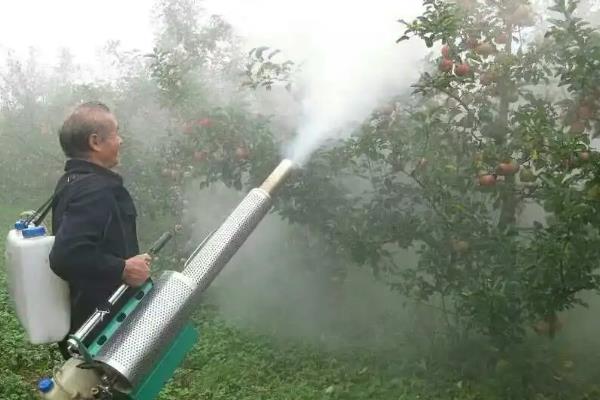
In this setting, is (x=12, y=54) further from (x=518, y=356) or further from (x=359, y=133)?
(x=518, y=356)

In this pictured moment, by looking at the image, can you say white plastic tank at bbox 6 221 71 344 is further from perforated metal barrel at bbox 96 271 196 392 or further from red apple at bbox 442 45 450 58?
red apple at bbox 442 45 450 58

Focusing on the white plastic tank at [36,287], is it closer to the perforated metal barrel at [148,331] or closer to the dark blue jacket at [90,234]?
the dark blue jacket at [90,234]

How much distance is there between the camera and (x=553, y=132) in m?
3.12

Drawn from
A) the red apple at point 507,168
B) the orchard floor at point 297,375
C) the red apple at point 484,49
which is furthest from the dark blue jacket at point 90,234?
the red apple at point 484,49

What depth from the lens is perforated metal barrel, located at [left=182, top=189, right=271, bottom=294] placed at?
2.71m

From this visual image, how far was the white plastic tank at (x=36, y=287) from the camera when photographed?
2426 millimetres

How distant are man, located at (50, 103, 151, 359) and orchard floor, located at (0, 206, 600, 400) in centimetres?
148

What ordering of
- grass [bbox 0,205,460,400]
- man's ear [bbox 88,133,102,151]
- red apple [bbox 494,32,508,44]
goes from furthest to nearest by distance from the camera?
grass [bbox 0,205,460,400] → red apple [bbox 494,32,508,44] → man's ear [bbox 88,133,102,151]

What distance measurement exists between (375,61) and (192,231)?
2.61 m

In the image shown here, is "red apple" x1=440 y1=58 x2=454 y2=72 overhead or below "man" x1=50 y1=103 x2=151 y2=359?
overhead

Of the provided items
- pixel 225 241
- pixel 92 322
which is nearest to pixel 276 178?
pixel 225 241

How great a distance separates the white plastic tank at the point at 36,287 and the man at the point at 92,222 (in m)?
0.06

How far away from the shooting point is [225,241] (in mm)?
2852

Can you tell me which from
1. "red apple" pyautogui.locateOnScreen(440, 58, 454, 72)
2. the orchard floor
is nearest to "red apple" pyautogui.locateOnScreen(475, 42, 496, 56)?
"red apple" pyautogui.locateOnScreen(440, 58, 454, 72)
